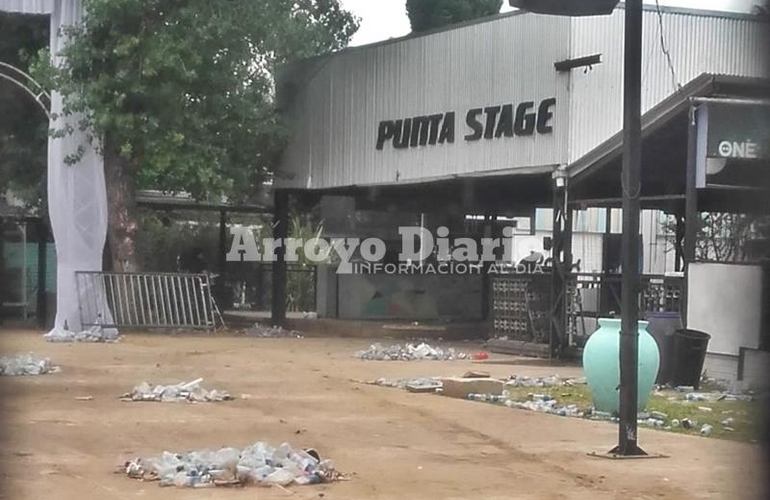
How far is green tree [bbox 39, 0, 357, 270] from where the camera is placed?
21.0m

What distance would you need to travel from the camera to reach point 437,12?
29.5 m

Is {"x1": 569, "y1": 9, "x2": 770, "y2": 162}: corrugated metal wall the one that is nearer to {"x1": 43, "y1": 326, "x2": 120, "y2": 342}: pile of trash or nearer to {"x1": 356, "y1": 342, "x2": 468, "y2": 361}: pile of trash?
{"x1": 356, "y1": 342, "x2": 468, "y2": 361}: pile of trash

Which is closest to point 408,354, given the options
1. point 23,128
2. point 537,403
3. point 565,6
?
point 537,403

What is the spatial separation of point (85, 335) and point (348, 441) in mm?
12000

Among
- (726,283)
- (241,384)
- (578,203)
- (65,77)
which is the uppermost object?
(65,77)

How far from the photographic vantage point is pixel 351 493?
7234mm

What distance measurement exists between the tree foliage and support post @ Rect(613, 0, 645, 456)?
13286 mm

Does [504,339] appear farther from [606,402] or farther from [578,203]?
[606,402]

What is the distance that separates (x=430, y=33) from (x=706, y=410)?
12034mm

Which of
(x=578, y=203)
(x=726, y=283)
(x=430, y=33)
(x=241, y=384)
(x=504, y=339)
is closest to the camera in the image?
(x=241, y=384)

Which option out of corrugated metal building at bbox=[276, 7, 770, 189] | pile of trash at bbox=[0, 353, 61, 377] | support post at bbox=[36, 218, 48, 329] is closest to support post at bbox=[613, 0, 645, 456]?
corrugated metal building at bbox=[276, 7, 770, 189]

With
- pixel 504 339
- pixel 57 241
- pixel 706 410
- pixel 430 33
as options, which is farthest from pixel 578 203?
pixel 57 241

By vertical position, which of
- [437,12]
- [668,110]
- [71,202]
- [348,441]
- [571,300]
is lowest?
[348,441]

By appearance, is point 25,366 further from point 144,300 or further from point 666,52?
point 666,52
